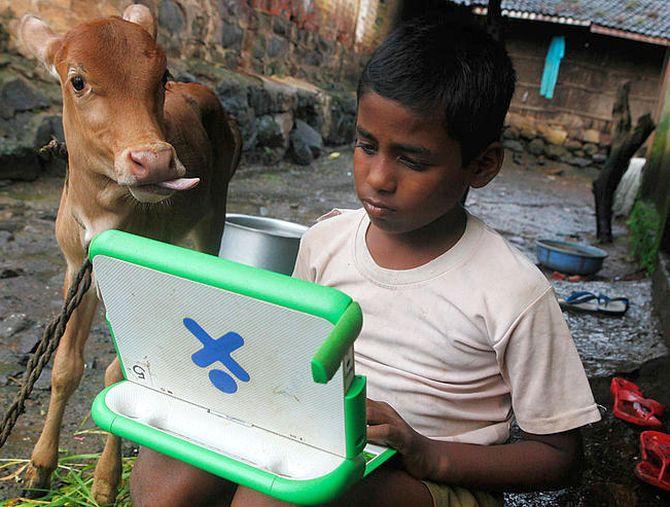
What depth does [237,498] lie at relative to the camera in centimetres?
141

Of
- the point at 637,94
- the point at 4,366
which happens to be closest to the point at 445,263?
the point at 4,366

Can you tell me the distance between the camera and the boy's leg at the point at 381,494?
136cm

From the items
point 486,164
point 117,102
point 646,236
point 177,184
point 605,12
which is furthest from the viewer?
point 605,12

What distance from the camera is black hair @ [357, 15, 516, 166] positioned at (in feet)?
4.95

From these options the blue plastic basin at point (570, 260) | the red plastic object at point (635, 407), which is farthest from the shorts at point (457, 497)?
the blue plastic basin at point (570, 260)

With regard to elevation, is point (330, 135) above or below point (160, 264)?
below

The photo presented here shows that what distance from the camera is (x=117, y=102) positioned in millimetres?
2098

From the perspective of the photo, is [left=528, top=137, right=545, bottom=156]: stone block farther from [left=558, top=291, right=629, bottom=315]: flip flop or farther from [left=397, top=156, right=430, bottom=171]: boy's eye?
[left=397, top=156, right=430, bottom=171]: boy's eye

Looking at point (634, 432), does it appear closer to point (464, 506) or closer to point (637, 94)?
point (464, 506)

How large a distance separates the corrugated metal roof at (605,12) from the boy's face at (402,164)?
49.0 feet

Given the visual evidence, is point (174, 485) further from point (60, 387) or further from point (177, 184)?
point (60, 387)

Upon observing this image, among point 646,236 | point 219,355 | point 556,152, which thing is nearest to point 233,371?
point 219,355

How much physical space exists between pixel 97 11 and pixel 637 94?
13253 millimetres

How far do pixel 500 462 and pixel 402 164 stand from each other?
25.2 inches
